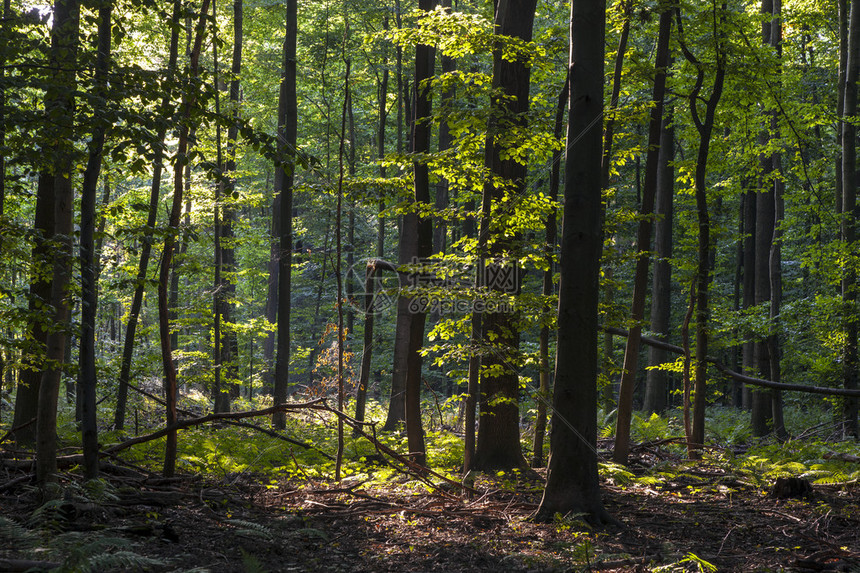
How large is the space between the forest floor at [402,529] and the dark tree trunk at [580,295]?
1.40ft

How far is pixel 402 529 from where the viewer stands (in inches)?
247

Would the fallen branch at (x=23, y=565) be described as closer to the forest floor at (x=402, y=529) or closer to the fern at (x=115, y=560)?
the forest floor at (x=402, y=529)

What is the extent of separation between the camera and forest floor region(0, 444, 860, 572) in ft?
15.3

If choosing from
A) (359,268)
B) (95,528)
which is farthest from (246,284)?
(95,528)

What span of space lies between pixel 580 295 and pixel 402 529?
2962mm

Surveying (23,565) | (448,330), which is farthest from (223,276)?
(23,565)

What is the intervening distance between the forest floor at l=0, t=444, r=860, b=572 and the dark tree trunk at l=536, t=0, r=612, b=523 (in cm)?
43

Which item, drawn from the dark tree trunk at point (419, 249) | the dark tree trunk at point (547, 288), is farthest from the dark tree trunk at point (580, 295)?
the dark tree trunk at point (419, 249)

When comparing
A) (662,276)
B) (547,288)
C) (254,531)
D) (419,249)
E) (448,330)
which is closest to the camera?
(254,531)

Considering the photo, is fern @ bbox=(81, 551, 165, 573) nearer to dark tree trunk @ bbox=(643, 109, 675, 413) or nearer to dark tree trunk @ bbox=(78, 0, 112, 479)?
dark tree trunk @ bbox=(78, 0, 112, 479)

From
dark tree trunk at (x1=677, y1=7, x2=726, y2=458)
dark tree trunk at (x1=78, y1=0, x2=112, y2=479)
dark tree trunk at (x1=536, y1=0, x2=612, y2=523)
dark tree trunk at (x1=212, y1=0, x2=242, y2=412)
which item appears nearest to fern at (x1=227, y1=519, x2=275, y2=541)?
dark tree trunk at (x1=78, y1=0, x2=112, y2=479)

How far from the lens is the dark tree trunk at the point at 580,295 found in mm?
6094

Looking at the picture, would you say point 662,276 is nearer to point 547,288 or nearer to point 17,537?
point 547,288

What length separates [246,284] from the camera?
103ft
